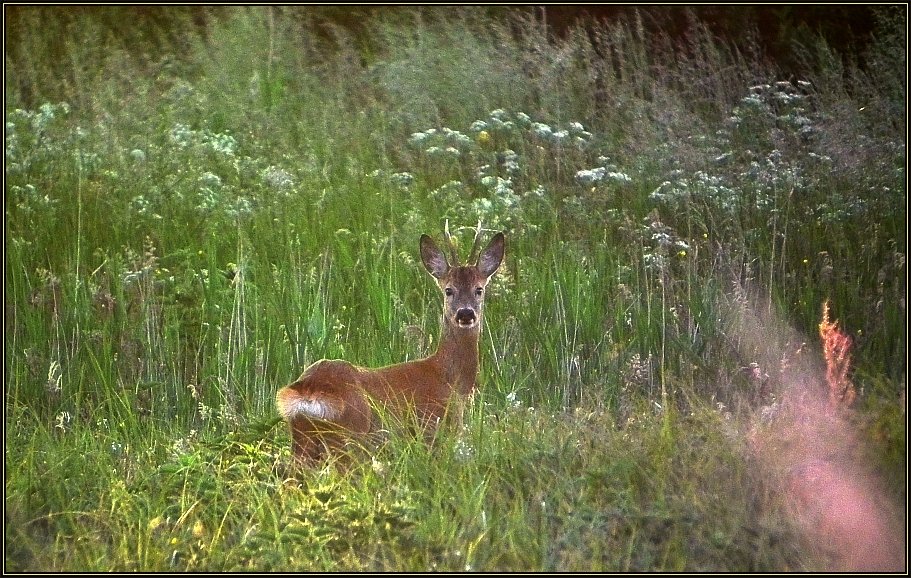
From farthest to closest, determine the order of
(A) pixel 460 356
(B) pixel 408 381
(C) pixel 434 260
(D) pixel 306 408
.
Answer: (C) pixel 434 260, (A) pixel 460 356, (B) pixel 408 381, (D) pixel 306 408

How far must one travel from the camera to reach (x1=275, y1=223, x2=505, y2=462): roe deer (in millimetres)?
4664

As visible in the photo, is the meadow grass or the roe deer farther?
the roe deer

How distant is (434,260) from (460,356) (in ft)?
1.92

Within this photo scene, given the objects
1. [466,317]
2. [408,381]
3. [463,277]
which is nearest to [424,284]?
[463,277]

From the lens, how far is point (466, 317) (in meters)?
5.52

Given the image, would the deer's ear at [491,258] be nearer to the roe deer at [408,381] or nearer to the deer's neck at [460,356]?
the roe deer at [408,381]

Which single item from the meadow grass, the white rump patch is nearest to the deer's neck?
the meadow grass

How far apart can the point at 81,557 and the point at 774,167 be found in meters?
4.37

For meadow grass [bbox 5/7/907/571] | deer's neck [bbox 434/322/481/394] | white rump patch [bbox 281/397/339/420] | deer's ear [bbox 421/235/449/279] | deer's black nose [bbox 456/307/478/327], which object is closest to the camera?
meadow grass [bbox 5/7/907/571]

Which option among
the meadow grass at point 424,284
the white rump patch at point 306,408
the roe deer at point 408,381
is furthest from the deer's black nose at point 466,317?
the white rump patch at point 306,408

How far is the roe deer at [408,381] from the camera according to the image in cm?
466

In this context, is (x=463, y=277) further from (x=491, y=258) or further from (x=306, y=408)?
(x=306, y=408)

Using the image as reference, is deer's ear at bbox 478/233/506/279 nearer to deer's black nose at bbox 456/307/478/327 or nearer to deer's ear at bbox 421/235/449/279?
deer's ear at bbox 421/235/449/279

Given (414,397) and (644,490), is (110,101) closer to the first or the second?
(414,397)
